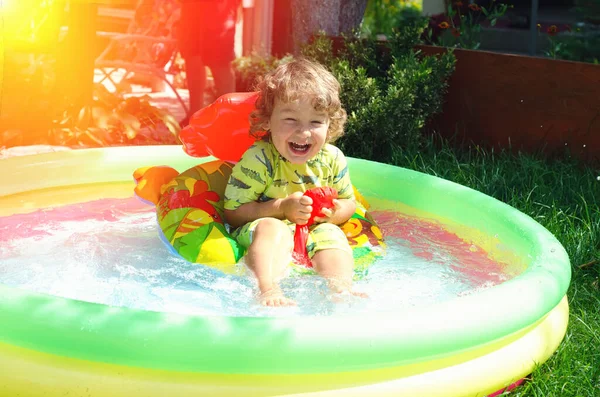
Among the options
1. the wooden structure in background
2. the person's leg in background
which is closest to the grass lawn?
the wooden structure in background

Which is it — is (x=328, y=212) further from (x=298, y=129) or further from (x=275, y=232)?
(x=298, y=129)

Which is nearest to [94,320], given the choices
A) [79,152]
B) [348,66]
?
[79,152]

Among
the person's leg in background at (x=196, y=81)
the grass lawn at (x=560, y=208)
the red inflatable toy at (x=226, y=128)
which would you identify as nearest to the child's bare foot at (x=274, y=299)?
the grass lawn at (x=560, y=208)

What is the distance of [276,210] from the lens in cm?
323

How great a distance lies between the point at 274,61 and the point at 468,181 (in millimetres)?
2080

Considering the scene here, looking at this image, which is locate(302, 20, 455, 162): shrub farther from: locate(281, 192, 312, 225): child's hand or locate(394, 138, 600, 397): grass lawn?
locate(281, 192, 312, 225): child's hand

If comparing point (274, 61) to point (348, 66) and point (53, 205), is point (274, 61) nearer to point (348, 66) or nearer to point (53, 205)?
point (348, 66)

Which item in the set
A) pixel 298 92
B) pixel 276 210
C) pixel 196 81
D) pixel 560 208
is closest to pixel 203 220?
pixel 276 210

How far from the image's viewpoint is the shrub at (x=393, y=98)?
16.8 ft

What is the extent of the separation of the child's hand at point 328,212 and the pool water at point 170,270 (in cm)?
28

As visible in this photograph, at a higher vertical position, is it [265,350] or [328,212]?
[328,212]

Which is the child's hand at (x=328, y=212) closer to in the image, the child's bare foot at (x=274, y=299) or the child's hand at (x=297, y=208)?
the child's hand at (x=297, y=208)

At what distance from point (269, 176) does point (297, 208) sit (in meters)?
0.29

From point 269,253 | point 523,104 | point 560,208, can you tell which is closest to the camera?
point 269,253
